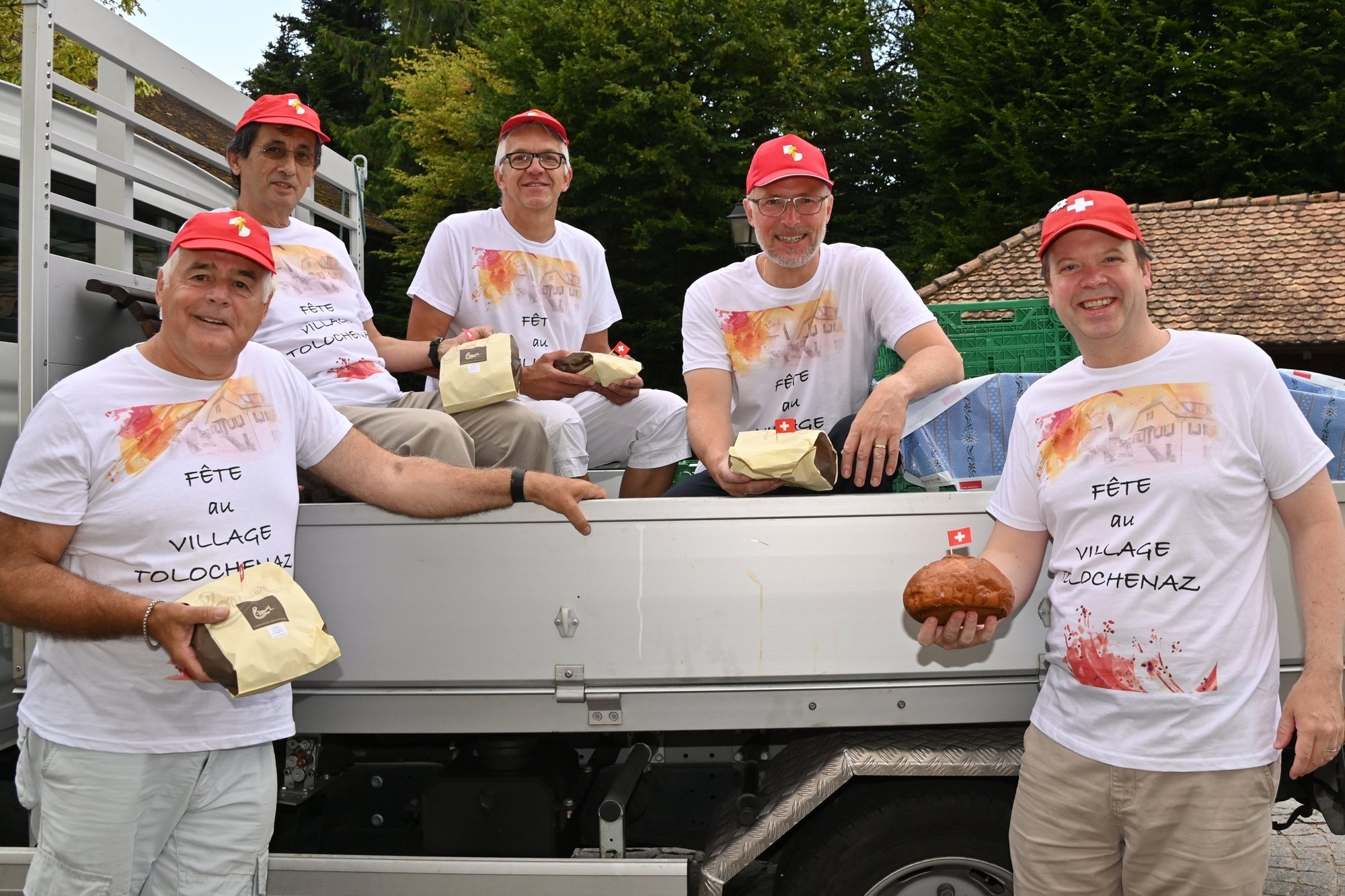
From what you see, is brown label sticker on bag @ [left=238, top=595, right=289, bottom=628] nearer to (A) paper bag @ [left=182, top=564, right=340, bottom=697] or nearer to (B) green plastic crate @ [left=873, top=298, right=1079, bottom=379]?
(A) paper bag @ [left=182, top=564, right=340, bottom=697]

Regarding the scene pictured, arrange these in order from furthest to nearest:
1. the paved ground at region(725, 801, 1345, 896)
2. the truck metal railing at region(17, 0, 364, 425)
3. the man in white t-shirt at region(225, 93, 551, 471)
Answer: the paved ground at region(725, 801, 1345, 896)
the man in white t-shirt at region(225, 93, 551, 471)
the truck metal railing at region(17, 0, 364, 425)

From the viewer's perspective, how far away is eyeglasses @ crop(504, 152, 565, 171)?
4.05 metres

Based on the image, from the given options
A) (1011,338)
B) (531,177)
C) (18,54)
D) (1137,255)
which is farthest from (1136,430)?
(18,54)

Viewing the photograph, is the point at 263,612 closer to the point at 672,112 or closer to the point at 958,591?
the point at 958,591

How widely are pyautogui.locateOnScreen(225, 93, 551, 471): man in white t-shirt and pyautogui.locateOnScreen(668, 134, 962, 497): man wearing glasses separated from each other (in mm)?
604

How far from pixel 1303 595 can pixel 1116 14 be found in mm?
20848

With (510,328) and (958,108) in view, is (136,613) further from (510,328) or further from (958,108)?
(958,108)

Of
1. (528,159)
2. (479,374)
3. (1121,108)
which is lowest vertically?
(479,374)

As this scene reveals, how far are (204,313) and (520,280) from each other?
1.58 meters

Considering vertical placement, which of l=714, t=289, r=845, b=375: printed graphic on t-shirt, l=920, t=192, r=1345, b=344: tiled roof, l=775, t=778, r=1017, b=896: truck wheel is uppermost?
l=920, t=192, r=1345, b=344: tiled roof

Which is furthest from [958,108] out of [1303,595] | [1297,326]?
[1303,595]

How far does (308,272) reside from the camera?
371 cm

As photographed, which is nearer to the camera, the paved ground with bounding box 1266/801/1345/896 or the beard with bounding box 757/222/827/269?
the beard with bounding box 757/222/827/269

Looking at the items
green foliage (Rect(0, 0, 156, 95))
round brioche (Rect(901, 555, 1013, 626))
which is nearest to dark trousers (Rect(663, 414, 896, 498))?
round brioche (Rect(901, 555, 1013, 626))
